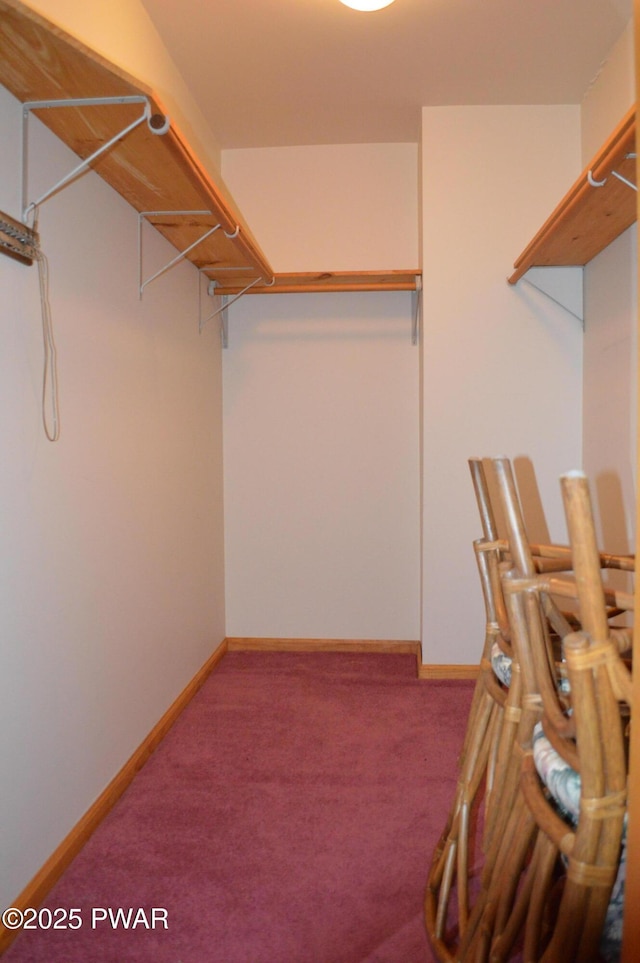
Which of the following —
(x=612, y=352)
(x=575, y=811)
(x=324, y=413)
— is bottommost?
(x=575, y=811)

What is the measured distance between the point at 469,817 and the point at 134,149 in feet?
6.07

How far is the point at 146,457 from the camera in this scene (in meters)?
2.57

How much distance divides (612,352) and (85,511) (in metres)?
2.11

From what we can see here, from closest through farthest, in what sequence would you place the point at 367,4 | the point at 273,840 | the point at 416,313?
1. the point at 273,840
2. the point at 367,4
3. the point at 416,313

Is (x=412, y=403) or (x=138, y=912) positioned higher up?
(x=412, y=403)

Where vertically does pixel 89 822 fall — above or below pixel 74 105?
below

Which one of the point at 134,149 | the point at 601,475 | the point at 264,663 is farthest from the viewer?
the point at 264,663

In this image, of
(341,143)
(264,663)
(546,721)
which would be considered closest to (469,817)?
(546,721)

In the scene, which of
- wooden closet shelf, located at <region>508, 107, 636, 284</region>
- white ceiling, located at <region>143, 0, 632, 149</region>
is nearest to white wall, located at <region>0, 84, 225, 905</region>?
white ceiling, located at <region>143, 0, 632, 149</region>

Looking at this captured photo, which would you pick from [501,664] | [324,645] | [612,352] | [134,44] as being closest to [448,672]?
[324,645]

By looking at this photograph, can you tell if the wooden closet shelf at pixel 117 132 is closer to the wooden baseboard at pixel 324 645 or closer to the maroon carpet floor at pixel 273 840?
the maroon carpet floor at pixel 273 840

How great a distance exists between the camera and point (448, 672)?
10.9ft

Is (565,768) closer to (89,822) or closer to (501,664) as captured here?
(501,664)

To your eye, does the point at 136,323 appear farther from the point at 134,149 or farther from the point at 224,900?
the point at 224,900
